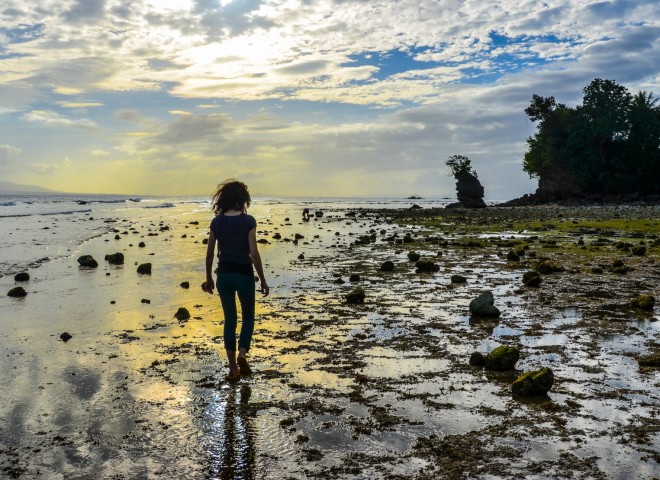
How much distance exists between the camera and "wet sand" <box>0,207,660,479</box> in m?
5.66

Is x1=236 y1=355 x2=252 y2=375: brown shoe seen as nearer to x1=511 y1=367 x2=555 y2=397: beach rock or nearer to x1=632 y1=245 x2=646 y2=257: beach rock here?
x1=511 y1=367 x2=555 y2=397: beach rock

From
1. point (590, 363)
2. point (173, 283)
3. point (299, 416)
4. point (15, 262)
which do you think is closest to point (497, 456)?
point (299, 416)

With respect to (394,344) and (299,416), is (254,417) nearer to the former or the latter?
(299,416)

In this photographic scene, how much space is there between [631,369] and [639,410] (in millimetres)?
1920

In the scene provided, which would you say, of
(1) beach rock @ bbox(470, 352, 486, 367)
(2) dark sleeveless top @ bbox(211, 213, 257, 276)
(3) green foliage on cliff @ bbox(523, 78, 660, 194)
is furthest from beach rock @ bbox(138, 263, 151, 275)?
(3) green foliage on cliff @ bbox(523, 78, 660, 194)

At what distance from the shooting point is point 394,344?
33.8 feet

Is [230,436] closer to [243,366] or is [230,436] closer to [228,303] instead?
[243,366]

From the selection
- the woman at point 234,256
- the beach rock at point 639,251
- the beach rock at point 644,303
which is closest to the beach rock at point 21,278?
the woman at point 234,256

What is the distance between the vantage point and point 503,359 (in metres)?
8.70

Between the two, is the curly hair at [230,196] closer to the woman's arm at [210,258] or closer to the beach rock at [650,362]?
the woman's arm at [210,258]

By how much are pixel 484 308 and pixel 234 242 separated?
6.62 m

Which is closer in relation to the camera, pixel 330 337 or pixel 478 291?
pixel 330 337

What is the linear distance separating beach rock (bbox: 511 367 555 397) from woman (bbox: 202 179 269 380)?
4108 mm

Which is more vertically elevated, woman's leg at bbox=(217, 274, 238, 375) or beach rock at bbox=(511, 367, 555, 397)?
woman's leg at bbox=(217, 274, 238, 375)
